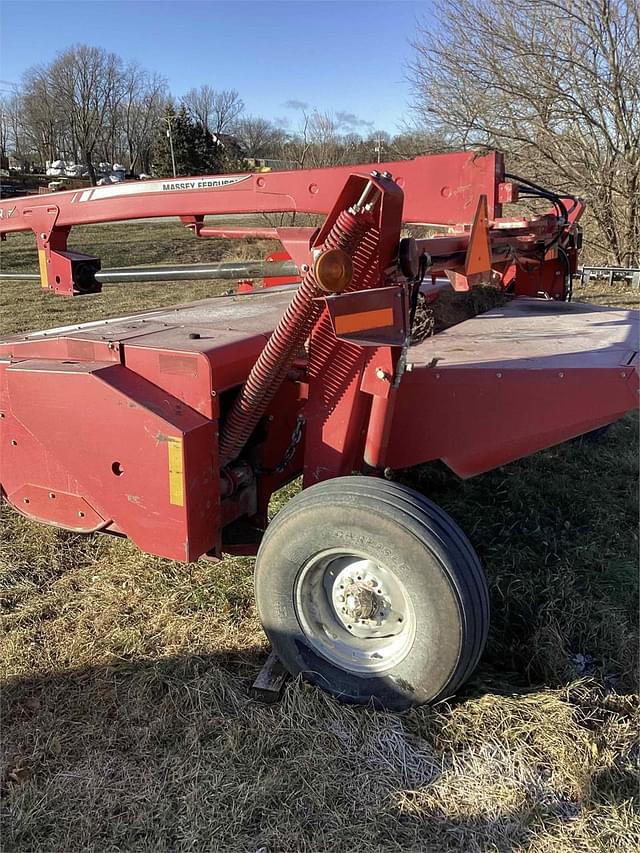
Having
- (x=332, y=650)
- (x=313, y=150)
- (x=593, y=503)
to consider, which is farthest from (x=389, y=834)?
(x=313, y=150)

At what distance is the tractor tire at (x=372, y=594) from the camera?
7.53 ft

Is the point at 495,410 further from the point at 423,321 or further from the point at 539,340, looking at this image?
the point at 423,321


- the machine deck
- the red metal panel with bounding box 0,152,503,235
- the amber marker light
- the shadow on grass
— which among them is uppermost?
the red metal panel with bounding box 0,152,503,235

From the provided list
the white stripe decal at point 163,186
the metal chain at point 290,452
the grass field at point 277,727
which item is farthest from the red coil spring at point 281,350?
the white stripe decal at point 163,186

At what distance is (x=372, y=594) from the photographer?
2500mm

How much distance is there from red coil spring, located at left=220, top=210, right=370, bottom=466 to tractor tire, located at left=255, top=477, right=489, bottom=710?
1.35ft

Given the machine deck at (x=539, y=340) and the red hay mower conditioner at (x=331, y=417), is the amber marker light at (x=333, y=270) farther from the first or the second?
the machine deck at (x=539, y=340)

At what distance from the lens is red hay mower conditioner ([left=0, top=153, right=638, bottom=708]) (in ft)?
7.66

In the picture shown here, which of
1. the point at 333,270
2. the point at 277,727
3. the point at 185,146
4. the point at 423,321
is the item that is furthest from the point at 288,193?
the point at 185,146

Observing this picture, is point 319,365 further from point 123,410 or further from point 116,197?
point 116,197

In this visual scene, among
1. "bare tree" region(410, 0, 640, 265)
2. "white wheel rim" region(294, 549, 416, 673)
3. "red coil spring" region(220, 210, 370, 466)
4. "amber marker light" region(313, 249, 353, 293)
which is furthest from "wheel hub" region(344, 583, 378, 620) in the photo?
"bare tree" region(410, 0, 640, 265)

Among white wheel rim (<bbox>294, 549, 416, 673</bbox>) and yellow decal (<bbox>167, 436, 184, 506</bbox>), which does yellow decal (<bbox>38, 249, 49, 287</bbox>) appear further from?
white wheel rim (<bbox>294, 549, 416, 673</bbox>)

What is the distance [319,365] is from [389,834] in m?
1.61

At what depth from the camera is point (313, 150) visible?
19.4 metres
